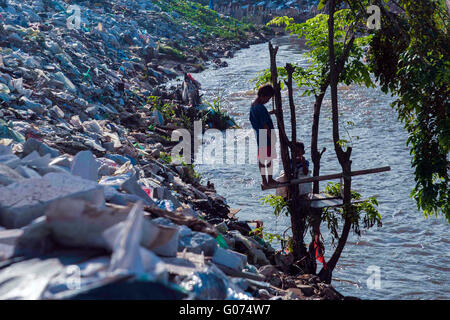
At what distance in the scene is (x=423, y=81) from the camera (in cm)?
390

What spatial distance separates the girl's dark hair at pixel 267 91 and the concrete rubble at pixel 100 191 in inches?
47.4

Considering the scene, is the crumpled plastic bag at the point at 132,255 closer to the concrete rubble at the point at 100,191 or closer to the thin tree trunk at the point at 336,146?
the concrete rubble at the point at 100,191

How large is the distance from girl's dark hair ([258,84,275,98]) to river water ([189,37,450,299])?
913 millimetres

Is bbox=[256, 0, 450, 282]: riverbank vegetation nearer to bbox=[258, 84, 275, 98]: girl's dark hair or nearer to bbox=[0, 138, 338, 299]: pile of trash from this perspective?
bbox=[258, 84, 275, 98]: girl's dark hair

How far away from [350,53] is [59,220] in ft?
10.5

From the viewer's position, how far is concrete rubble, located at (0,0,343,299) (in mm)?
2168

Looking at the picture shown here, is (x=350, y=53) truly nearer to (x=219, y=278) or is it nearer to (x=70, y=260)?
(x=219, y=278)

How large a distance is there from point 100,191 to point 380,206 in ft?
18.8

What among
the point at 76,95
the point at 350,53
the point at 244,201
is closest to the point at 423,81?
the point at 350,53

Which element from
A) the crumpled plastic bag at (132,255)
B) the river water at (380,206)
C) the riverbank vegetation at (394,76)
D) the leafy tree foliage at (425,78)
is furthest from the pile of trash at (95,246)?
the river water at (380,206)

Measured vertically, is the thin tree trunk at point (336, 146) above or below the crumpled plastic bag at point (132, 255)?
above

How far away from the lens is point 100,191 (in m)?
2.84

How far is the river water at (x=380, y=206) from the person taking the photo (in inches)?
224

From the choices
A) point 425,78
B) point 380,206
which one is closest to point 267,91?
point 425,78
